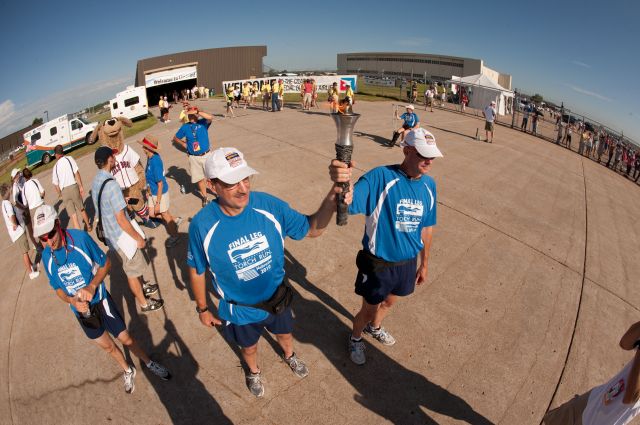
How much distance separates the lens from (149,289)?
469 cm

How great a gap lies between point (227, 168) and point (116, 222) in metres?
2.51

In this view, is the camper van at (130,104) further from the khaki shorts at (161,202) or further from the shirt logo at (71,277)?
the shirt logo at (71,277)

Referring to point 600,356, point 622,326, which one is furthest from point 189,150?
point 622,326

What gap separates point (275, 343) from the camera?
3912 millimetres

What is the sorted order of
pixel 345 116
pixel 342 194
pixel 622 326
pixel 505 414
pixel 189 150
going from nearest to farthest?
1. pixel 345 116
2. pixel 342 194
3. pixel 505 414
4. pixel 622 326
5. pixel 189 150

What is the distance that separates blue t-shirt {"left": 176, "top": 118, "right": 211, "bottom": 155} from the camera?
6496mm

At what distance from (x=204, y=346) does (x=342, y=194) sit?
2.99 metres

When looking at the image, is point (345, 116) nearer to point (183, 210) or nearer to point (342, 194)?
point (342, 194)

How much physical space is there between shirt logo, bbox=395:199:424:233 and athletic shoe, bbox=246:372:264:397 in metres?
2.21

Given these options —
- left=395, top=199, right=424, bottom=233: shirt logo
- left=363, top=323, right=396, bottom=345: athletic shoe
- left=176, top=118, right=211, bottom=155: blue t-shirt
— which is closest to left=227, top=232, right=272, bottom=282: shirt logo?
left=395, top=199, right=424, bottom=233: shirt logo

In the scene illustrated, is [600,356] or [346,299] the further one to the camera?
[346,299]

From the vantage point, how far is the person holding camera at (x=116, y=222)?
3.71m

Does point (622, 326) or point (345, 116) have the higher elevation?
point (345, 116)

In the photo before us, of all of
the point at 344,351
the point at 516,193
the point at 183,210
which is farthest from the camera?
the point at 516,193
